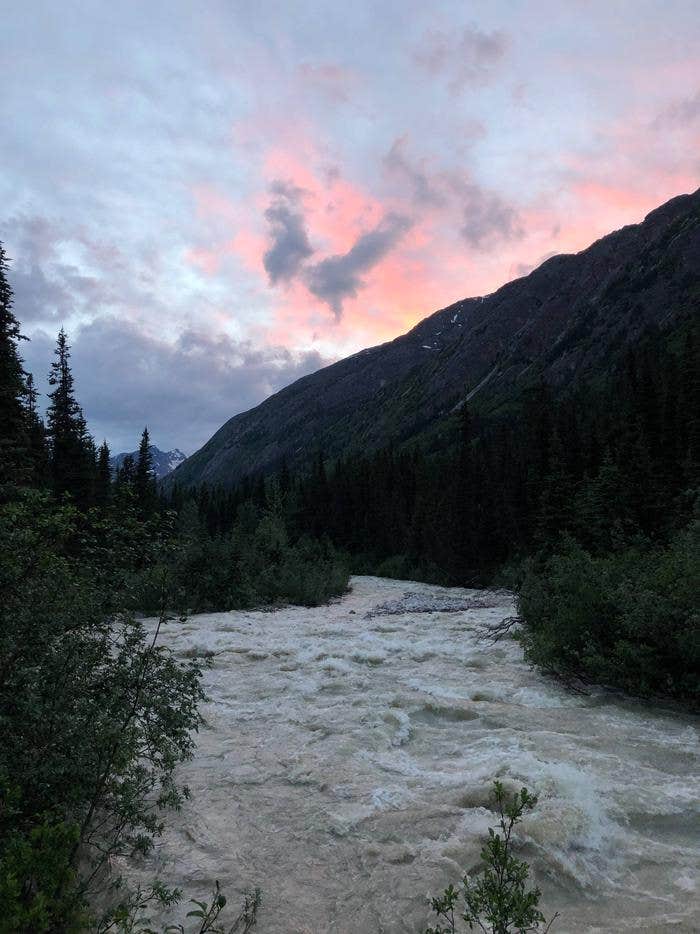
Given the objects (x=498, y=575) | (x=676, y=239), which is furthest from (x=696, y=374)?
A: (x=676, y=239)

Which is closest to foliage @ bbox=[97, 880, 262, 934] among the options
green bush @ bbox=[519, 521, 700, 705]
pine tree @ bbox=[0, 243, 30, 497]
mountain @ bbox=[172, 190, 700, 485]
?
green bush @ bbox=[519, 521, 700, 705]

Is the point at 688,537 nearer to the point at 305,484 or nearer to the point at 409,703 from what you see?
the point at 409,703

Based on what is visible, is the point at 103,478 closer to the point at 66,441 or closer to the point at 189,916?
the point at 66,441

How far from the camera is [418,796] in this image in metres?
5.59

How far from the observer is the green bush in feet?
26.6

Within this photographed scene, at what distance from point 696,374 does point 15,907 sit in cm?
3988

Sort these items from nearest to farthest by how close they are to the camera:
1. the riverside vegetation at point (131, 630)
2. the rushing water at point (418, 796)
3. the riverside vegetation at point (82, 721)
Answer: the riverside vegetation at point (82, 721) → the riverside vegetation at point (131, 630) → the rushing water at point (418, 796)

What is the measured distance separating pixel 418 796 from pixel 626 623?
14.9 ft

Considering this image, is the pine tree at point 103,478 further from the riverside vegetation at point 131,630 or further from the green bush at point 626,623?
the green bush at point 626,623

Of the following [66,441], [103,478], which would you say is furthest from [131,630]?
[103,478]

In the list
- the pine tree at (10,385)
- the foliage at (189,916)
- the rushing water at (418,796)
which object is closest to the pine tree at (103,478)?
the pine tree at (10,385)

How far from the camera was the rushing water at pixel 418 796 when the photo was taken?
4.14m

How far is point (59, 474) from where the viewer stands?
32.0 metres

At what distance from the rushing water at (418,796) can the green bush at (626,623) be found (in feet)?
1.74
